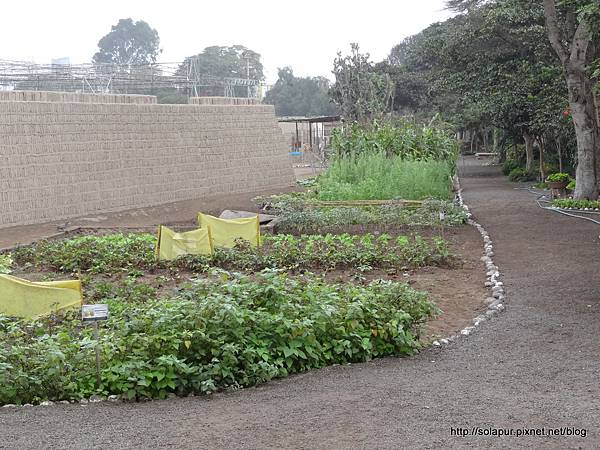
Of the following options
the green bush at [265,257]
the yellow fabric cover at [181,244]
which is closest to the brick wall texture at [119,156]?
the green bush at [265,257]

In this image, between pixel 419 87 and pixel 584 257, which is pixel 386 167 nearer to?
pixel 584 257

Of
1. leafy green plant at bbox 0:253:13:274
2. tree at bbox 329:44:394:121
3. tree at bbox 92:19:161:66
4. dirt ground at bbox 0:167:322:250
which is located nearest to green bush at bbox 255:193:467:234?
dirt ground at bbox 0:167:322:250

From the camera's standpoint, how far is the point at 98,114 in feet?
71.7

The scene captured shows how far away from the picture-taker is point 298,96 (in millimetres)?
82375

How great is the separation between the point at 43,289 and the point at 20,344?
191 centimetres

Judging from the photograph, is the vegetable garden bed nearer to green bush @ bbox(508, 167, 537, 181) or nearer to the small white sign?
the small white sign

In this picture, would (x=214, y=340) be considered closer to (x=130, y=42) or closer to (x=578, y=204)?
(x=578, y=204)

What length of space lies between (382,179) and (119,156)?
684 cm

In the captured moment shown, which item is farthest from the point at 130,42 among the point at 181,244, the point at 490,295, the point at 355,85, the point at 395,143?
the point at 490,295

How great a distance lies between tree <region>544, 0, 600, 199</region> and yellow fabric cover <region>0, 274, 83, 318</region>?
14.5 metres

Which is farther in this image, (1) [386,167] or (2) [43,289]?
(1) [386,167]

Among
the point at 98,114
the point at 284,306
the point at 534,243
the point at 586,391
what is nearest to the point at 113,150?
the point at 98,114

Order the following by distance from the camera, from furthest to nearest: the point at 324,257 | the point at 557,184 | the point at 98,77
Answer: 1. the point at 98,77
2. the point at 557,184
3. the point at 324,257

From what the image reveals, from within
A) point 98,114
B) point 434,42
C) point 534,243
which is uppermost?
point 434,42
